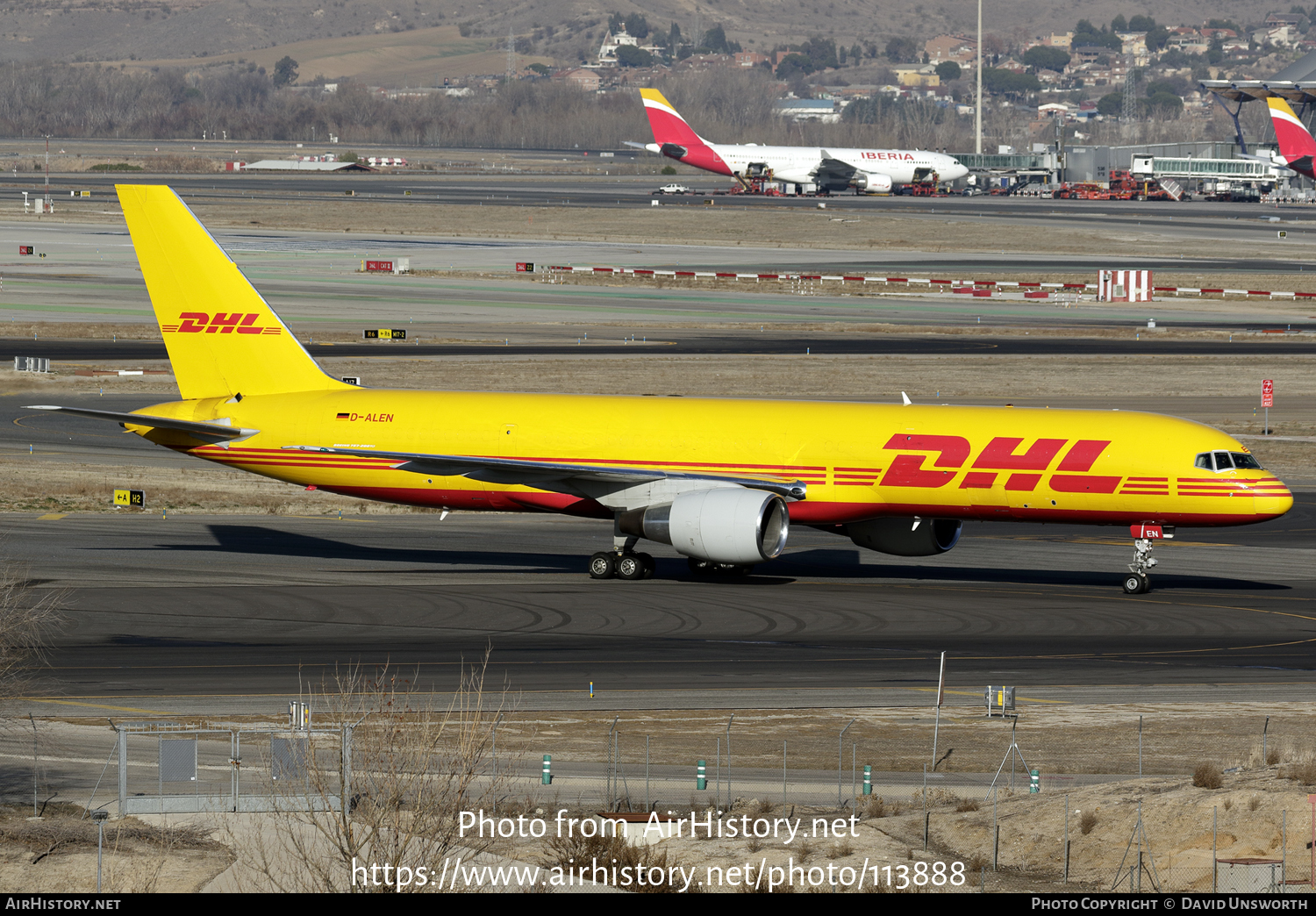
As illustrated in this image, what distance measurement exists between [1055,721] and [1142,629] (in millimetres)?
9692

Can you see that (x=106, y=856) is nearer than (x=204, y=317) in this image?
Yes

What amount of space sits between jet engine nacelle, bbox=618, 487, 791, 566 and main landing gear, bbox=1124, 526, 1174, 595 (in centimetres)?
928

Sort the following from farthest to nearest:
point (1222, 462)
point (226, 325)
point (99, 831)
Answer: point (226, 325), point (1222, 462), point (99, 831)

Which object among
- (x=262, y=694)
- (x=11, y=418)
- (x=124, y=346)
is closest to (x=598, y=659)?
(x=262, y=694)

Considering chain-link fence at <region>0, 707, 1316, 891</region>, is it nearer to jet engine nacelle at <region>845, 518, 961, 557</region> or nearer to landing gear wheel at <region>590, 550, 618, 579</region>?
jet engine nacelle at <region>845, 518, 961, 557</region>

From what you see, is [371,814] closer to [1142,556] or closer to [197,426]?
[197,426]

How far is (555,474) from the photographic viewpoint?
45594mm

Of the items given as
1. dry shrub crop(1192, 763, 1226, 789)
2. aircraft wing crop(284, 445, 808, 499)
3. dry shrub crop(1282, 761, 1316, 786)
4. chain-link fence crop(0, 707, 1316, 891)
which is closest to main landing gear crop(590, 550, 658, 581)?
aircraft wing crop(284, 445, 808, 499)

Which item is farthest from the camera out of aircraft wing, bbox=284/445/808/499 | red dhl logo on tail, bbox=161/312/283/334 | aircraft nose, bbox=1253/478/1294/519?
red dhl logo on tail, bbox=161/312/283/334

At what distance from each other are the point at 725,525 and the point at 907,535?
5.62 meters

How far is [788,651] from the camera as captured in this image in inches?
1481

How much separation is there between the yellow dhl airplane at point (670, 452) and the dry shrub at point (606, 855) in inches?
843

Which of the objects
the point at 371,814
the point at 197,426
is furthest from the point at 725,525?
the point at 371,814

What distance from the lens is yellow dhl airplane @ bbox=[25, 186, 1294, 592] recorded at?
143 ft
